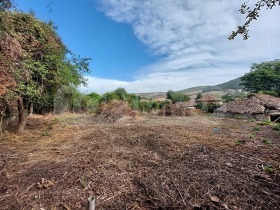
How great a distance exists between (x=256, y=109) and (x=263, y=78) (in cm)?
1954

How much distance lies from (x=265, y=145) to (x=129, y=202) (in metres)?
4.53

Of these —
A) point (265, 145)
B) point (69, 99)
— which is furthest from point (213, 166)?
point (69, 99)

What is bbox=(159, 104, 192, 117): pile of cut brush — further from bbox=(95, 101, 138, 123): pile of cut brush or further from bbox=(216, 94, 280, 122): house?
bbox=(95, 101, 138, 123): pile of cut brush

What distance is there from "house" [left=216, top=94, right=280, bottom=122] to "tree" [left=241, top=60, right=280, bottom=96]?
50.2ft

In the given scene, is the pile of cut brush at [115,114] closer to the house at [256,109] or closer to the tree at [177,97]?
the house at [256,109]

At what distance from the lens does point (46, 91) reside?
28.4 ft

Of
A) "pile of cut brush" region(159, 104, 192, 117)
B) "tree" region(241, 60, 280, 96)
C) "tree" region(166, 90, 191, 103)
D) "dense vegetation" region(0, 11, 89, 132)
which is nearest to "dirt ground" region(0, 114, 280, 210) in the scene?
"dense vegetation" region(0, 11, 89, 132)

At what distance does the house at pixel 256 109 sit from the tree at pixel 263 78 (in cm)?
1529

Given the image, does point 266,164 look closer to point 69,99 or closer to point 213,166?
point 213,166

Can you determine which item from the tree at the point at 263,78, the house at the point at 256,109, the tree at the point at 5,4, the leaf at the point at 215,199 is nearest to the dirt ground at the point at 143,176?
the leaf at the point at 215,199

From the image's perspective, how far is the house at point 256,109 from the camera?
63.3 feet

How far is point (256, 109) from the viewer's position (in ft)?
64.0

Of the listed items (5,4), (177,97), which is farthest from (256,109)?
(177,97)

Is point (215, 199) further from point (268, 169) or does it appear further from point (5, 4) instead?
point (5, 4)
